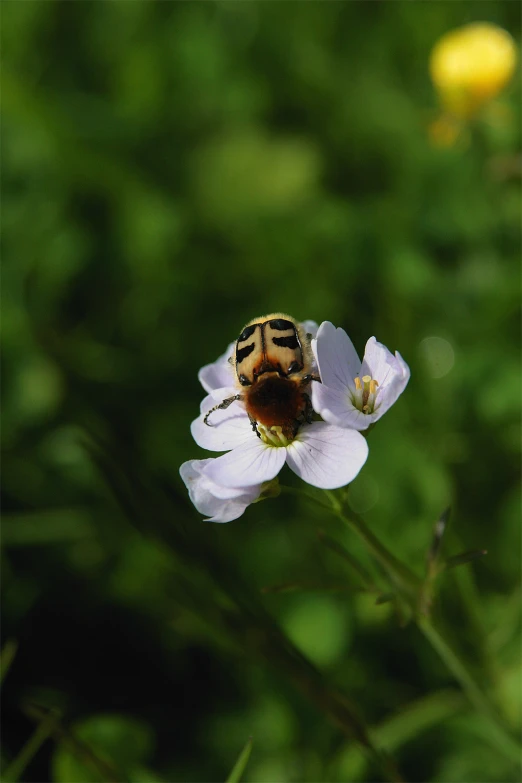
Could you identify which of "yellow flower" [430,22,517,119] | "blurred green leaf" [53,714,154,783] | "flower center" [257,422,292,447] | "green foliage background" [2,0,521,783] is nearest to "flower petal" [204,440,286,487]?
"flower center" [257,422,292,447]

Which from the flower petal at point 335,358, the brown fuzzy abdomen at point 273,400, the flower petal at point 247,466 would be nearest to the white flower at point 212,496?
the flower petal at point 247,466

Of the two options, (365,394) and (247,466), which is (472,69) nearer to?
(365,394)

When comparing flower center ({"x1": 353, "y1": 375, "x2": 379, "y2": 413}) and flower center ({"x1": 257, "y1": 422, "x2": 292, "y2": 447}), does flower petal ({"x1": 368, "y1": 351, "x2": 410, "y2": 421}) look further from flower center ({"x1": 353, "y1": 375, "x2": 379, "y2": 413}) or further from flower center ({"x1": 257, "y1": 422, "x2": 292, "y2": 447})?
flower center ({"x1": 257, "y1": 422, "x2": 292, "y2": 447})

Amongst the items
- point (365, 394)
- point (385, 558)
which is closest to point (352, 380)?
point (365, 394)

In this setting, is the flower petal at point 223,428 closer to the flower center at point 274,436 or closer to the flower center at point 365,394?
the flower center at point 274,436

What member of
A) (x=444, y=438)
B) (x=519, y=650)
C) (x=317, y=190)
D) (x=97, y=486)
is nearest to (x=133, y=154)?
(x=317, y=190)

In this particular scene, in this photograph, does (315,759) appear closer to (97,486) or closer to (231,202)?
(97,486)
